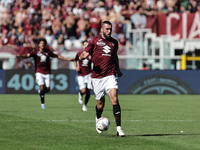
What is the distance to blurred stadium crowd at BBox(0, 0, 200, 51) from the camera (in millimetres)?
24031

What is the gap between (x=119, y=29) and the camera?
941 inches

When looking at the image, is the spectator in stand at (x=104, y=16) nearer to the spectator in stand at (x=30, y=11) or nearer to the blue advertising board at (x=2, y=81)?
the spectator in stand at (x=30, y=11)

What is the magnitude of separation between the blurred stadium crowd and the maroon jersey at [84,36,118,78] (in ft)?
46.8

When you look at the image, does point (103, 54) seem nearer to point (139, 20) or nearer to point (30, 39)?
point (30, 39)

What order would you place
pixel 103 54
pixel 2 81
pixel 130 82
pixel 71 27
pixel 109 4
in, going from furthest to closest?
pixel 109 4, pixel 71 27, pixel 130 82, pixel 2 81, pixel 103 54

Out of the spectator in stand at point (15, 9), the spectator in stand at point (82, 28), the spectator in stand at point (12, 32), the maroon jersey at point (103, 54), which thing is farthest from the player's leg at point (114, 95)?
the spectator in stand at point (15, 9)

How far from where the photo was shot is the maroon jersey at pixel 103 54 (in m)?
8.56

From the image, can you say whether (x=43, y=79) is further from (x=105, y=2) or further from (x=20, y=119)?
(x=105, y=2)

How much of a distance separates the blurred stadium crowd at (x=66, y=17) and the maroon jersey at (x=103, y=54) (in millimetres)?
14251

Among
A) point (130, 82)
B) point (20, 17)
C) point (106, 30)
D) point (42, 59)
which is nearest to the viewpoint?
point (106, 30)

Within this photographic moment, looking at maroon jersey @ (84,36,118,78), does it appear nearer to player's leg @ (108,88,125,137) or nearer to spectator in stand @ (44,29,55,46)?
player's leg @ (108,88,125,137)

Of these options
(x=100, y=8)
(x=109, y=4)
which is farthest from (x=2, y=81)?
(x=109, y=4)

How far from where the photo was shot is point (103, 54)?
28.1 feet

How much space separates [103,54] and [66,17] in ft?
55.7
